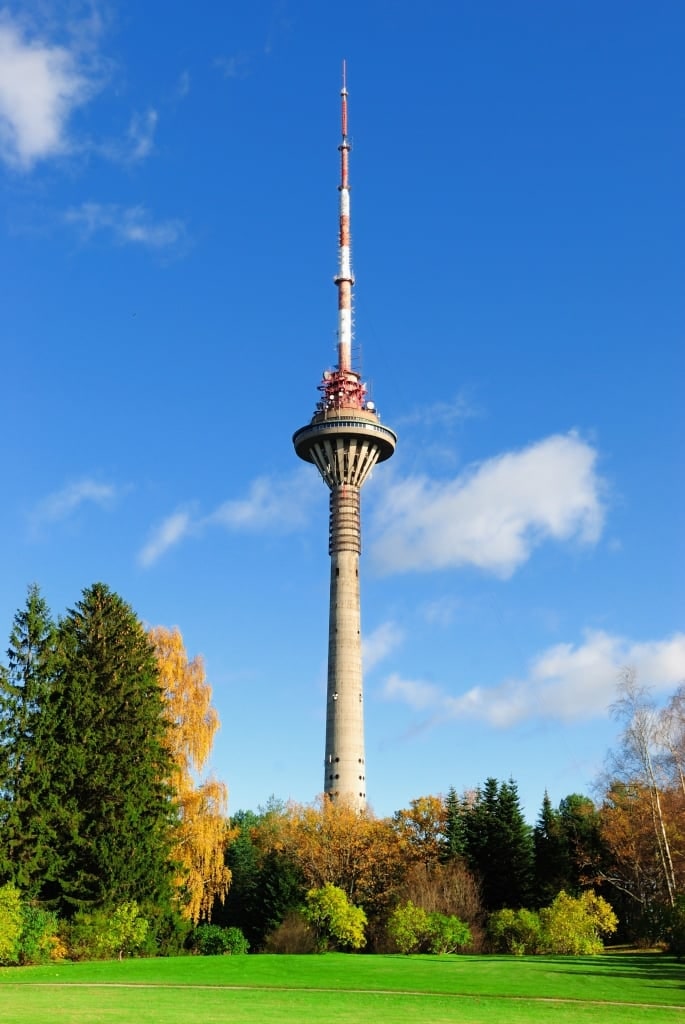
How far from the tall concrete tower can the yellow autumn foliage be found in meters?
34.8

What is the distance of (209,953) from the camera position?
150ft

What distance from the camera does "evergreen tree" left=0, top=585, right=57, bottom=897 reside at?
1528 inches

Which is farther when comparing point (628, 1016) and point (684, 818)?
point (684, 818)

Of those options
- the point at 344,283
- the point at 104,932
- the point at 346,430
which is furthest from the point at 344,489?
the point at 104,932

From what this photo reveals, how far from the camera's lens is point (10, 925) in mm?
33750

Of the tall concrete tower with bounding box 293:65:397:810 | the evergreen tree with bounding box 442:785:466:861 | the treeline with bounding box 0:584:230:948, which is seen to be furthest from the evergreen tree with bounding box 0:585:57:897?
the tall concrete tower with bounding box 293:65:397:810

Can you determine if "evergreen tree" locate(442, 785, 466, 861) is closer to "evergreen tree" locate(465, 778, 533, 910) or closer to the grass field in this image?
"evergreen tree" locate(465, 778, 533, 910)

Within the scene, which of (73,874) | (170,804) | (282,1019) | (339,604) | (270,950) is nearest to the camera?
(282,1019)

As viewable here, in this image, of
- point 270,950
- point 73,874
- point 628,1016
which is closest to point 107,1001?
point 628,1016

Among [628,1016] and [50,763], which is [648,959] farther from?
[50,763]

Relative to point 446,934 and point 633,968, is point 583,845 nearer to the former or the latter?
point 446,934

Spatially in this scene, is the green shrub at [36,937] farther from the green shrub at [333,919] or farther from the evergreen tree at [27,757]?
the green shrub at [333,919]

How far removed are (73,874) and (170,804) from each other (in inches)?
205

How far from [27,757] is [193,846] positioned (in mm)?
10776
